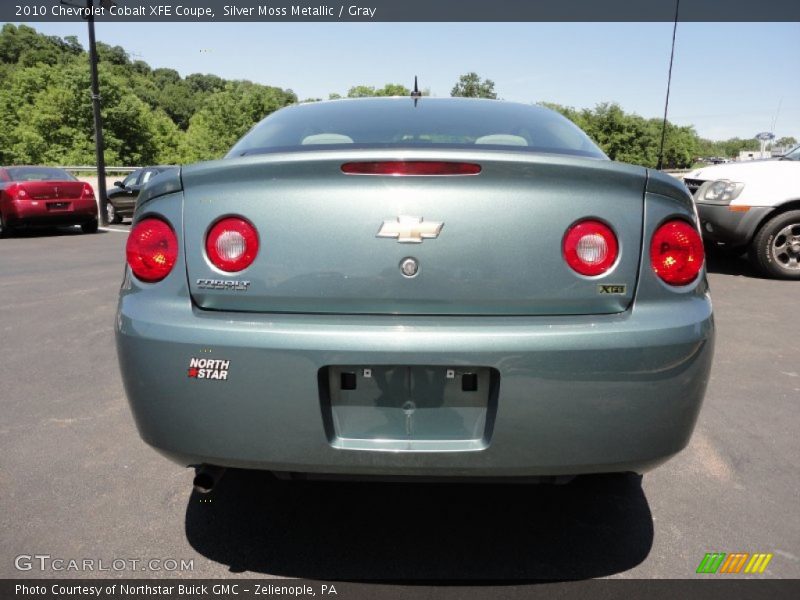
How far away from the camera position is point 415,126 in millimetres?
2652

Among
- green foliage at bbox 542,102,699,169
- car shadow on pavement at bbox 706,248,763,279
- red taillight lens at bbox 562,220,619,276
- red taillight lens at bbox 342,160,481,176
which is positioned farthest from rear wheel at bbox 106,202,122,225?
green foliage at bbox 542,102,699,169

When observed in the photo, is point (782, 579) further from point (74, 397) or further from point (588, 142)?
point (74, 397)

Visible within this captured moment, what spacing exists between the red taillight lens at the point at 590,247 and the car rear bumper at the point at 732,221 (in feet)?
20.2

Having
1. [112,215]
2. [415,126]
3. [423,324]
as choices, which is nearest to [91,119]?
[112,215]

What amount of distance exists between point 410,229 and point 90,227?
13.6 m

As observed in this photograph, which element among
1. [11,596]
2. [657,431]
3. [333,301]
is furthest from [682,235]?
[11,596]

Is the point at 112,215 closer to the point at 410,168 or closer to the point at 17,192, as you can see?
the point at 17,192

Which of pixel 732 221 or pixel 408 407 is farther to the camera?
pixel 732 221

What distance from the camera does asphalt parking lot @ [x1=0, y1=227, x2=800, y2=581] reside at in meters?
2.08

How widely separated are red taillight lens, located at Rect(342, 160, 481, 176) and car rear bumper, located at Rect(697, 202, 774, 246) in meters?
6.34

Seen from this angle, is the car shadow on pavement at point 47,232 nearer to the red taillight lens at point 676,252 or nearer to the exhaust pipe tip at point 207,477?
the exhaust pipe tip at point 207,477

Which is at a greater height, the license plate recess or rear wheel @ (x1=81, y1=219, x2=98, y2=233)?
the license plate recess

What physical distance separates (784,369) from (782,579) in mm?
2524

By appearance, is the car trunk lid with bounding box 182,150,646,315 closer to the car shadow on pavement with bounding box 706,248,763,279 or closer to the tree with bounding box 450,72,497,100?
the car shadow on pavement with bounding box 706,248,763,279
